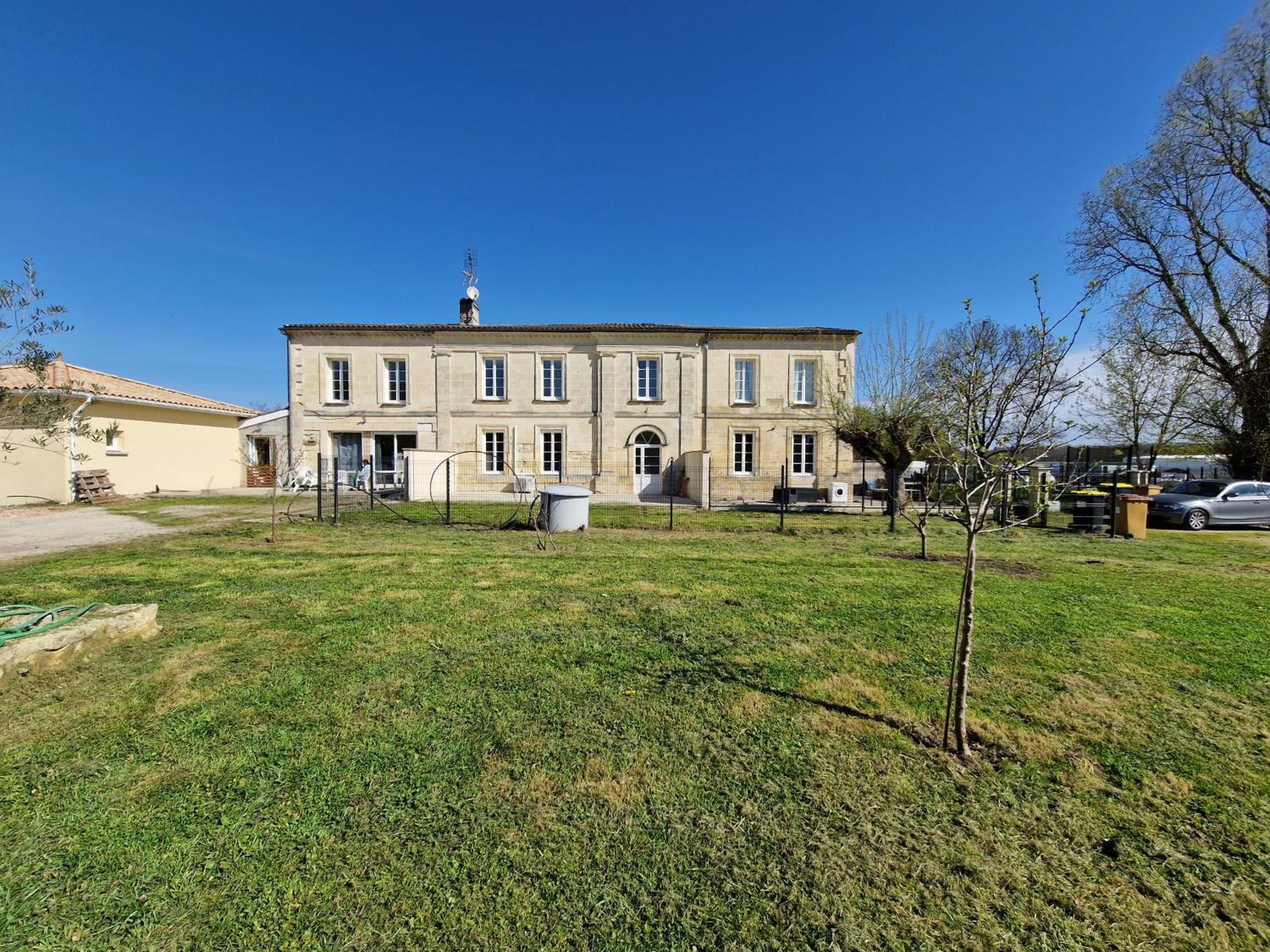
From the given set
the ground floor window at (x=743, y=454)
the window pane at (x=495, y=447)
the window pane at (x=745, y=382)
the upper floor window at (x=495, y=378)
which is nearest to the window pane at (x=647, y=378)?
the window pane at (x=745, y=382)

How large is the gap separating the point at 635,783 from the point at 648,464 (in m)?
19.9

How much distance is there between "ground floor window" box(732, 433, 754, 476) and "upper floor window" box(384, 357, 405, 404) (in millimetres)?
14816

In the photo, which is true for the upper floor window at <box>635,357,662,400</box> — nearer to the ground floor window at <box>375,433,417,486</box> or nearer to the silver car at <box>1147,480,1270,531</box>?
the ground floor window at <box>375,433,417,486</box>

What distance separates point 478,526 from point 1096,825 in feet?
36.8

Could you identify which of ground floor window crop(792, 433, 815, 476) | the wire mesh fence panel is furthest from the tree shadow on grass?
ground floor window crop(792, 433, 815, 476)

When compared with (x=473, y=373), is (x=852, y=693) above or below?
below

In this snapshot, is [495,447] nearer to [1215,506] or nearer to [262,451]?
[262,451]

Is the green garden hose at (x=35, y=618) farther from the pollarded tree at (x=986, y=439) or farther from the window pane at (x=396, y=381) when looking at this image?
the window pane at (x=396, y=381)

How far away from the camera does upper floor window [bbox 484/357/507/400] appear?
22.0 meters

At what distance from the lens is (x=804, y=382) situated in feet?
72.6

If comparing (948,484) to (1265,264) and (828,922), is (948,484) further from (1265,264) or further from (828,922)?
(1265,264)

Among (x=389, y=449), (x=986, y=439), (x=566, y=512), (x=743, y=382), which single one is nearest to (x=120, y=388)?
(x=389, y=449)

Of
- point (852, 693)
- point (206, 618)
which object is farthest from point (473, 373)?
point (852, 693)

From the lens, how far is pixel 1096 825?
222 cm
